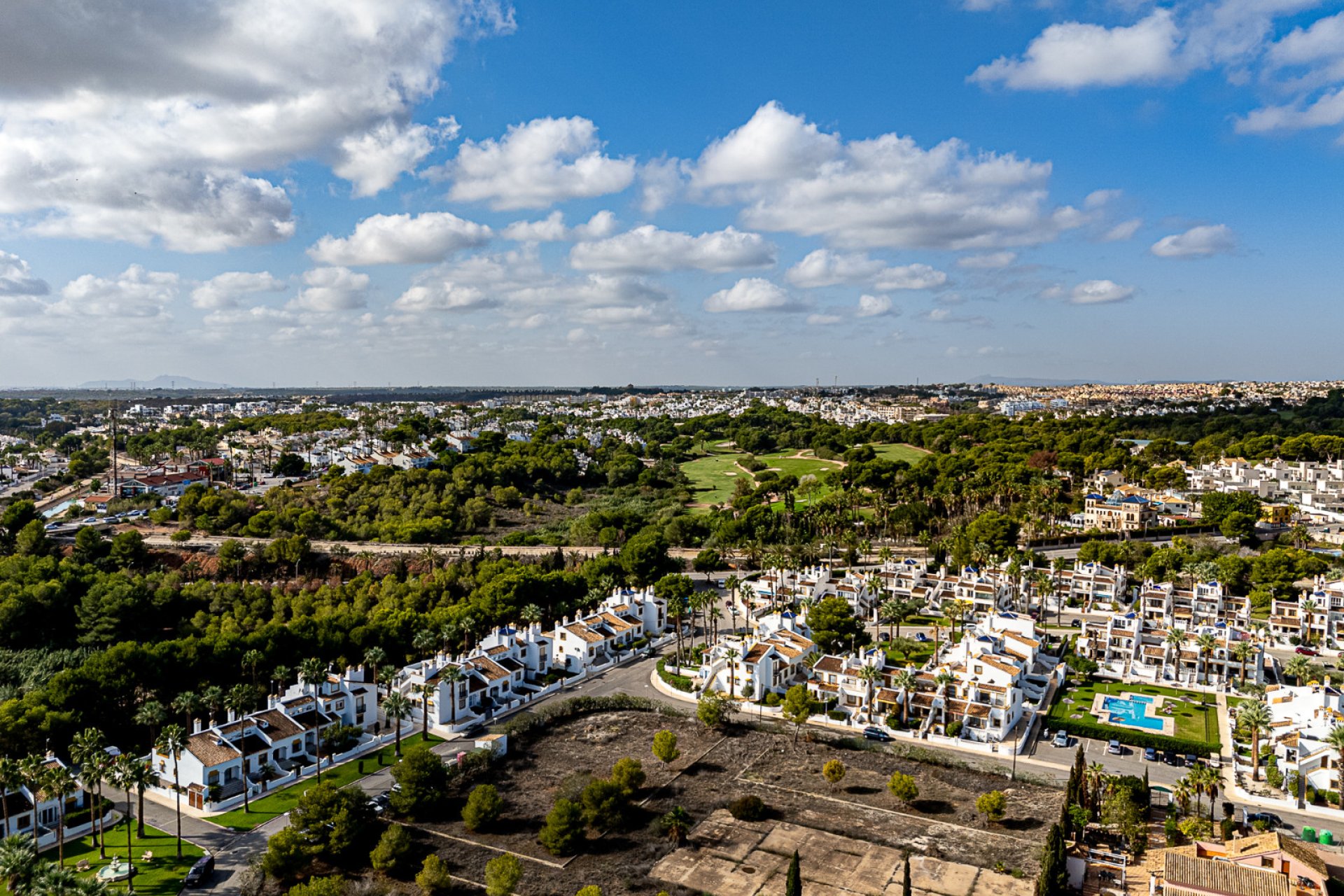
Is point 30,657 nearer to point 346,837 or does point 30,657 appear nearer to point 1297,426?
point 346,837

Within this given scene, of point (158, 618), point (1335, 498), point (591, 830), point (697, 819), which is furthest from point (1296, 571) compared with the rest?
point (158, 618)

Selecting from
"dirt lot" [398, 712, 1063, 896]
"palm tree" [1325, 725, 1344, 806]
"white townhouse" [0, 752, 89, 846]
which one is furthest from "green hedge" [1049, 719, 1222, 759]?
"white townhouse" [0, 752, 89, 846]

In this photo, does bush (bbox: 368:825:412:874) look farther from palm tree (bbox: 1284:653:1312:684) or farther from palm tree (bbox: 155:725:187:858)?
palm tree (bbox: 1284:653:1312:684)

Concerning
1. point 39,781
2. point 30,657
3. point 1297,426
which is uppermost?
point 1297,426

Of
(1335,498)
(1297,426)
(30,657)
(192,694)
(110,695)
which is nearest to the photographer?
(192,694)

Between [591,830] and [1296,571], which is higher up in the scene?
[1296,571]

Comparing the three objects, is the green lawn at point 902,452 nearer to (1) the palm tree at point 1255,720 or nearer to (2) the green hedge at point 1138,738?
(2) the green hedge at point 1138,738
